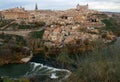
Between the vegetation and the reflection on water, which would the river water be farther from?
the vegetation

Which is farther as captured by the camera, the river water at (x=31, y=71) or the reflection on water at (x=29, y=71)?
the reflection on water at (x=29, y=71)

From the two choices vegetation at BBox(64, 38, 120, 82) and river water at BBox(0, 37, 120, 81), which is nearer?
vegetation at BBox(64, 38, 120, 82)

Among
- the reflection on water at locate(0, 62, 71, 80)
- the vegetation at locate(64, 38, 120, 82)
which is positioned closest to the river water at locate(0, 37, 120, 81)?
the reflection on water at locate(0, 62, 71, 80)

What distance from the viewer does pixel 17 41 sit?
3144 centimetres

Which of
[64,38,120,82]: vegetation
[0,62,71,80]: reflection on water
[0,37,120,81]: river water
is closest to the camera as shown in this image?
[64,38,120,82]: vegetation

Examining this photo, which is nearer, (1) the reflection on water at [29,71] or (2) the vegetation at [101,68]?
(2) the vegetation at [101,68]

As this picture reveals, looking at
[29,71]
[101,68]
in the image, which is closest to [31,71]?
[29,71]

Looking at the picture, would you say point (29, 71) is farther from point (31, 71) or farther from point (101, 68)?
point (101, 68)

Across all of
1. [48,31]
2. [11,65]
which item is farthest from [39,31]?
[11,65]

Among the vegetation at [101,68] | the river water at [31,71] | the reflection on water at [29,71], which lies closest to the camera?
the vegetation at [101,68]

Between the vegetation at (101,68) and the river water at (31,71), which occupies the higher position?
the vegetation at (101,68)

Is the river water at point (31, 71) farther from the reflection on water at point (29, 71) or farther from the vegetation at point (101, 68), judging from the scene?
the vegetation at point (101, 68)

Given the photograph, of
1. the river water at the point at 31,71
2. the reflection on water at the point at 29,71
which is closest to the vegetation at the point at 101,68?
the river water at the point at 31,71

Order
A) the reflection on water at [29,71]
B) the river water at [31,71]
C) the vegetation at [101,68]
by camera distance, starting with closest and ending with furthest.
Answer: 1. the vegetation at [101,68]
2. the river water at [31,71]
3. the reflection on water at [29,71]
